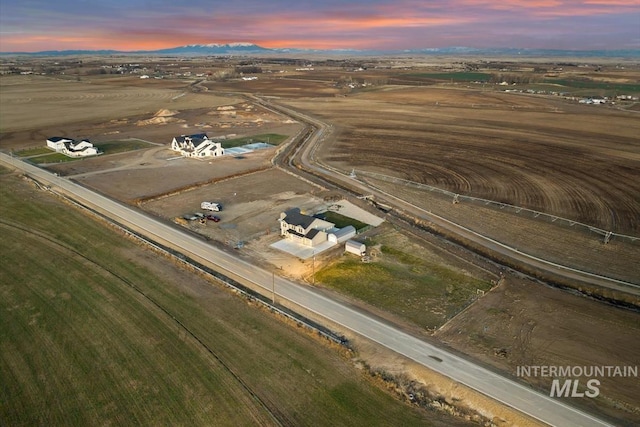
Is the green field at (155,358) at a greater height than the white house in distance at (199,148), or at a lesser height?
lesser

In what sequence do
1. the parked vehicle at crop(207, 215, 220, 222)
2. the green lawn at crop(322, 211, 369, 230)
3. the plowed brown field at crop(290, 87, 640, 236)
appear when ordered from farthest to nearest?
the plowed brown field at crop(290, 87, 640, 236) < the parked vehicle at crop(207, 215, 220, 222) < the green lawn at crop(322, 211, 369, 230)

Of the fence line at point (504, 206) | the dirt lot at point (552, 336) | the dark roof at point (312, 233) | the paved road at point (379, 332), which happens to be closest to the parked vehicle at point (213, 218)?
the paved road at point (379, 332)

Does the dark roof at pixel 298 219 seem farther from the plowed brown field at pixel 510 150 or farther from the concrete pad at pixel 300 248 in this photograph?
the plowed brown field at pixel 510 150

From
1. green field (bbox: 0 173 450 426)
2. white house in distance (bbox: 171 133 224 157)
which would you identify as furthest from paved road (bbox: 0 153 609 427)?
white house in distance (bbox: 171 133 224 157)

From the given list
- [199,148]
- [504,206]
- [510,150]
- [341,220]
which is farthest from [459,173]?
[199,148]

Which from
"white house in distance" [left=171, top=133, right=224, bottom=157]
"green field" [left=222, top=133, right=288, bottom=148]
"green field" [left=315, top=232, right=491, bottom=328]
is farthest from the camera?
"green field" [left=222, top=133, right=288, bottom=148]

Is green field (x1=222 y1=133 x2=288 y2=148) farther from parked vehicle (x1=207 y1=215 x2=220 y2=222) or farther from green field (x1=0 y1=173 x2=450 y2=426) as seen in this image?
green field (x1=0 y1=173 x2=450 y2=426)
